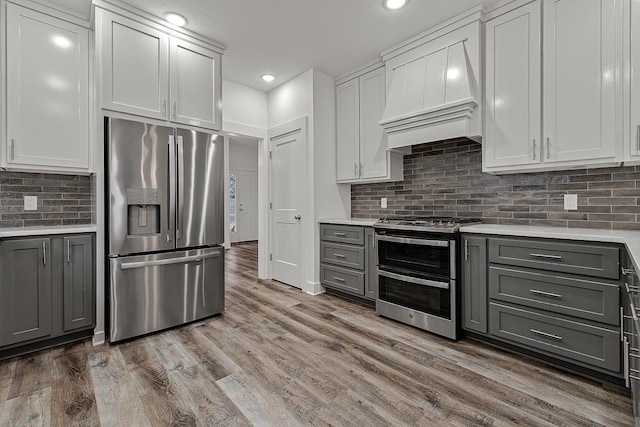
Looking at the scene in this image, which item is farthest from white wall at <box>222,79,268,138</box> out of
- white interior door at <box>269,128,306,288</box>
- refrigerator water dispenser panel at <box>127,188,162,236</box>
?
refrigerator water dispenser panel at <box>127,188,162,236</box>

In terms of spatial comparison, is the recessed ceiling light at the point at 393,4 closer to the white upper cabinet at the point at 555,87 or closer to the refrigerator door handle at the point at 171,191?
the white upper cabinet at the point at 555,87

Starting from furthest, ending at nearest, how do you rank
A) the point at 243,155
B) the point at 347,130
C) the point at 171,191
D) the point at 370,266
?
the point at 243,155
the point at 347,130
the point at 370,266
the point at 171,191

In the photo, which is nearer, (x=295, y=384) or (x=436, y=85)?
(x=295, y=384)

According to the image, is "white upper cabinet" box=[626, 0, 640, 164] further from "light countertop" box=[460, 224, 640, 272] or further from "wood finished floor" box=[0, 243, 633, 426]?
"wood finished floor" box=[0, 243, 633, 426]

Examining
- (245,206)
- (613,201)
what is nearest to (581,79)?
(613,201)

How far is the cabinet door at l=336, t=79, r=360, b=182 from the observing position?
3.77m

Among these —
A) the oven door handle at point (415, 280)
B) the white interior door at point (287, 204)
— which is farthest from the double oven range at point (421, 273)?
the white interior door at point (287, 204)

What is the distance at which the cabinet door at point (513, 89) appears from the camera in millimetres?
2361

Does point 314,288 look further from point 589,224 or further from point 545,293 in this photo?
point 589,224

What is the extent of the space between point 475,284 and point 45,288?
3304mm

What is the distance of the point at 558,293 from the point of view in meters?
2.01

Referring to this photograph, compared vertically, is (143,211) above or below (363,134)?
below

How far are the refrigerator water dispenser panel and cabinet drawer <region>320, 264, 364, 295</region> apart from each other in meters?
1.95

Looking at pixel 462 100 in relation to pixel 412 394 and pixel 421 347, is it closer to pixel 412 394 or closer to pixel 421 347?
pixel 421 347
